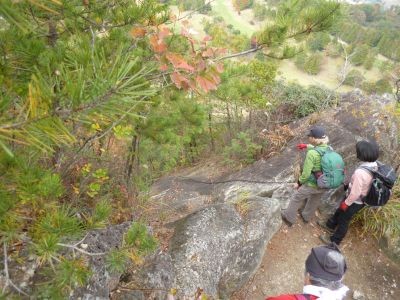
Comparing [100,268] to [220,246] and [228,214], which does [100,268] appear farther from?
[228,214]

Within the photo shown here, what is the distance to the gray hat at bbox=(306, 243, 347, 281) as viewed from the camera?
2.35 meters

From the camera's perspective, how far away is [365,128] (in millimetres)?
6965

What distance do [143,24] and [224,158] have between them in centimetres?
553

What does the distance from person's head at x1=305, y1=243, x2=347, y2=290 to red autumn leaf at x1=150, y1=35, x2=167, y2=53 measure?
2028 mm

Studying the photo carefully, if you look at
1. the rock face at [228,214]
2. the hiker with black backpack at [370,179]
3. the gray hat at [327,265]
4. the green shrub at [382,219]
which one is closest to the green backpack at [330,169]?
the hiker with black backpack at [370,179]

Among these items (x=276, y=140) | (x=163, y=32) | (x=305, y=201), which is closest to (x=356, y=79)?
(x=276, y=140)

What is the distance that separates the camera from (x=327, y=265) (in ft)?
7.73

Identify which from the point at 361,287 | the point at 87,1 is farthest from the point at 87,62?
the point at 361,287

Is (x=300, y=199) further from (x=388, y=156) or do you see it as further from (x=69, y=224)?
(x=69, y=224)

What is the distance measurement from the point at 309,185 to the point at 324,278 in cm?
271

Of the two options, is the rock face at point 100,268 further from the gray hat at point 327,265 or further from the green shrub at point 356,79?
the green shrub at point 356,79

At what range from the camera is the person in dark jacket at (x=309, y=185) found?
4.67 m

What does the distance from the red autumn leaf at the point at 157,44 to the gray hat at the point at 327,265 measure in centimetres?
202

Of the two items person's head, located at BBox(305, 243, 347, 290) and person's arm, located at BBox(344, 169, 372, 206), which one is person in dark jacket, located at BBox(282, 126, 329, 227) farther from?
person's head, located at BBox(305, 243, 347, 290)
